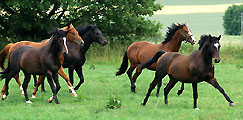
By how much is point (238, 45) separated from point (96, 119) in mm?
18457

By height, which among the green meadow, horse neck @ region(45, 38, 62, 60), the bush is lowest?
the bush

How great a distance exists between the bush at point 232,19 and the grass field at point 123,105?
5315cm

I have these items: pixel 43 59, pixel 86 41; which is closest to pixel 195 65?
pixel 43 59

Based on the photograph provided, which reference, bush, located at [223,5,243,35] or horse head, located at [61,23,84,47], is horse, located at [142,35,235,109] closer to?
horse head, located at [61,23,84,47]

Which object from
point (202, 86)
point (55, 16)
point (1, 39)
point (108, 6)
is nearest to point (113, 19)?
point (108, 6)

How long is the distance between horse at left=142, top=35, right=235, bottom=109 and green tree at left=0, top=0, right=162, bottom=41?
562 inches

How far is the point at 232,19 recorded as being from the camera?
227 ft

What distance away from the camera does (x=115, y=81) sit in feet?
56.4

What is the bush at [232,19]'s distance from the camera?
67.9 metres

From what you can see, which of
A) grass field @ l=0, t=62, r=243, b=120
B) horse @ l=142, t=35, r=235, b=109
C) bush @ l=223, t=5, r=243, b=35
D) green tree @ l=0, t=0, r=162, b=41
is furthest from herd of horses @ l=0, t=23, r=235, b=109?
bush @ l=223, t=5, r=243, b=35

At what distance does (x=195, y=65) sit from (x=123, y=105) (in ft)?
6.29

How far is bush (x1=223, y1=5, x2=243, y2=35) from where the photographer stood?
67.9 m

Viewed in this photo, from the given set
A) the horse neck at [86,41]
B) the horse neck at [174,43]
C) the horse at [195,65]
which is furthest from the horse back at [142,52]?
the horse at [195,65]

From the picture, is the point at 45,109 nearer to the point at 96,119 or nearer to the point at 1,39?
the point at 96,119
